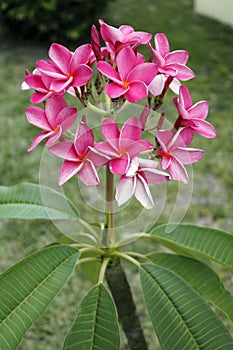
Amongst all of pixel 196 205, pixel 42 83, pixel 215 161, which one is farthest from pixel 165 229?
pixel 215 161

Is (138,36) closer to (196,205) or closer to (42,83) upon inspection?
(42,83)

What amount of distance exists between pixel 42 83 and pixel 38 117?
0.18 ft

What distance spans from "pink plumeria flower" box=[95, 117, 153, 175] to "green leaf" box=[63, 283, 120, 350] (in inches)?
12.2

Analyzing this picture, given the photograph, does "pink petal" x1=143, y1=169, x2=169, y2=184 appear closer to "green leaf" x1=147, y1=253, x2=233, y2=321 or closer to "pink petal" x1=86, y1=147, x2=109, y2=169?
"pink petal" x1=86, y1=147, x2=109, y2=169

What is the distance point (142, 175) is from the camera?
0.82 m

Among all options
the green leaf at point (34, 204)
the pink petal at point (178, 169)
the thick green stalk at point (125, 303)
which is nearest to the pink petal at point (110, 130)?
the pink petal at point (178, 169)

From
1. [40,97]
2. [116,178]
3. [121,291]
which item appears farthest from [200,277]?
[40,97]

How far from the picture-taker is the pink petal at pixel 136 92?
0.80m

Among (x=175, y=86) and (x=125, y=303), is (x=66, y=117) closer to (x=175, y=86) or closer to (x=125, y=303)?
(x=175, y=86)

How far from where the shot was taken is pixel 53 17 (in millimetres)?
4285

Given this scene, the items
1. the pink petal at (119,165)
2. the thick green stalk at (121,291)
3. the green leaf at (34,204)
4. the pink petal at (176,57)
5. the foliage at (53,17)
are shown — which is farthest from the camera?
the foliage at (53,17)

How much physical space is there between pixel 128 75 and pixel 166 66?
85 millimetres

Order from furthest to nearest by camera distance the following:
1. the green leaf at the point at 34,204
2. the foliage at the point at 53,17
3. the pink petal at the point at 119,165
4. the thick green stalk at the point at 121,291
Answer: the foliage at the point at 53,17 < the green leaf at the point at 34,204 < the thick green stalk at the point at 121,291 < the pink petal at the point at 119,165

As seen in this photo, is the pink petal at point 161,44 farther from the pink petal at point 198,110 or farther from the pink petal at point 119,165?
the pink petal at point 119,165
